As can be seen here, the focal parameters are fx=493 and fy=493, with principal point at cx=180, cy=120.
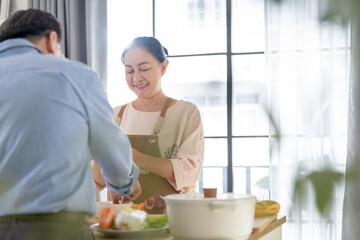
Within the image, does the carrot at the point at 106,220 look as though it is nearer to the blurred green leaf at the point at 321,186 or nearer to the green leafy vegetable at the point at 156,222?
the green leafy vegetable at the point at 156,222

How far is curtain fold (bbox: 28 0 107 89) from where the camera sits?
13.8 feet

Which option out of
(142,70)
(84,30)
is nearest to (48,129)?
(142,70)

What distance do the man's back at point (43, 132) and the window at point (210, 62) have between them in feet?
10.00

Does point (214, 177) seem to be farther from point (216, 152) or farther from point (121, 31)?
point (121, 31)

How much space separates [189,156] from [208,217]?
136cm

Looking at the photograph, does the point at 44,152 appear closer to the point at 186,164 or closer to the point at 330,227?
the point at 330,227

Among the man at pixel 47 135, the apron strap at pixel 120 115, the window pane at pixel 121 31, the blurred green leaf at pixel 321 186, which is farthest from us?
the window pane at pixel 121 31

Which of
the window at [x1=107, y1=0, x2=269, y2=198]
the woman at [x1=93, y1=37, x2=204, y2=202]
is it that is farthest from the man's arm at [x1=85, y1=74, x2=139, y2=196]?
the window at [x1=107, y1=0, x2=269, y2=198]

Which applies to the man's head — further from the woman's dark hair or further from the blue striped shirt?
the woman's dark hair

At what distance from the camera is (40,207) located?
114 centimetres

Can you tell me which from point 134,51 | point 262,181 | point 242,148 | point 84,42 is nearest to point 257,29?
point 242,148

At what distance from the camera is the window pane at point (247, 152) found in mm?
4293

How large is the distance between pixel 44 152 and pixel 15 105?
131mm

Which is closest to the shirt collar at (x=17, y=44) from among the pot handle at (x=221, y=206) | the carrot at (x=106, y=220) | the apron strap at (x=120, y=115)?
the carrot at (x=106, y=220)
